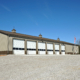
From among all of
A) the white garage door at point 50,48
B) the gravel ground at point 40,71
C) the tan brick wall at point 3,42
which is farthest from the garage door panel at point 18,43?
the gravel ground at point 40,71

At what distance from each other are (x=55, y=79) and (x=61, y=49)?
43426mm

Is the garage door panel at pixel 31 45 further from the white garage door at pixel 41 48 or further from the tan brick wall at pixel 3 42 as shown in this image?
the tan brick wall at pixel 3 42

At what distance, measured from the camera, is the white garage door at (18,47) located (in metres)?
32.0

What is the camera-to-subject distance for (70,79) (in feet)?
18.7

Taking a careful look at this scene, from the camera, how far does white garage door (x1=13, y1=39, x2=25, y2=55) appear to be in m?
32.0

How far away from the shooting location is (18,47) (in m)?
32.7

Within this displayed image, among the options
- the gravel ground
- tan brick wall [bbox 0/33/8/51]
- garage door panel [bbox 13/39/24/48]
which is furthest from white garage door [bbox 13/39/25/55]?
the gravel ground

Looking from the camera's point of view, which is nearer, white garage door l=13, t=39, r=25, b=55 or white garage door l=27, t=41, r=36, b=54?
white garage door l=13, t=39, r=25, b=55

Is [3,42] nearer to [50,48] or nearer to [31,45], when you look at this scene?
[31,45]

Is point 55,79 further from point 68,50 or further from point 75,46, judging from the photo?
point 75,46

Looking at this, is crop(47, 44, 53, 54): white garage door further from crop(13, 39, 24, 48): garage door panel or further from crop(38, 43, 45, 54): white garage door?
crop(13, 39, 24, 48): garage door panel

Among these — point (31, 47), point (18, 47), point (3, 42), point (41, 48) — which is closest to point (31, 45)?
point (31, 47)

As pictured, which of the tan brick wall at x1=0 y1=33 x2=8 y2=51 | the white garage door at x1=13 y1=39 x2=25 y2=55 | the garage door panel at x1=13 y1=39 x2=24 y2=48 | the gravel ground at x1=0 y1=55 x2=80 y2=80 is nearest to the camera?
the gravel ground at x1=0 y1=55 x2=80 y2=80

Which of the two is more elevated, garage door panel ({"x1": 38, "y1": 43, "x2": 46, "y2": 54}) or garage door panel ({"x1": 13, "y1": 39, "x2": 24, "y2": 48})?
garage door panel ({"x1": 13, "y1": 39, "x2": 24, "y2": 48})
